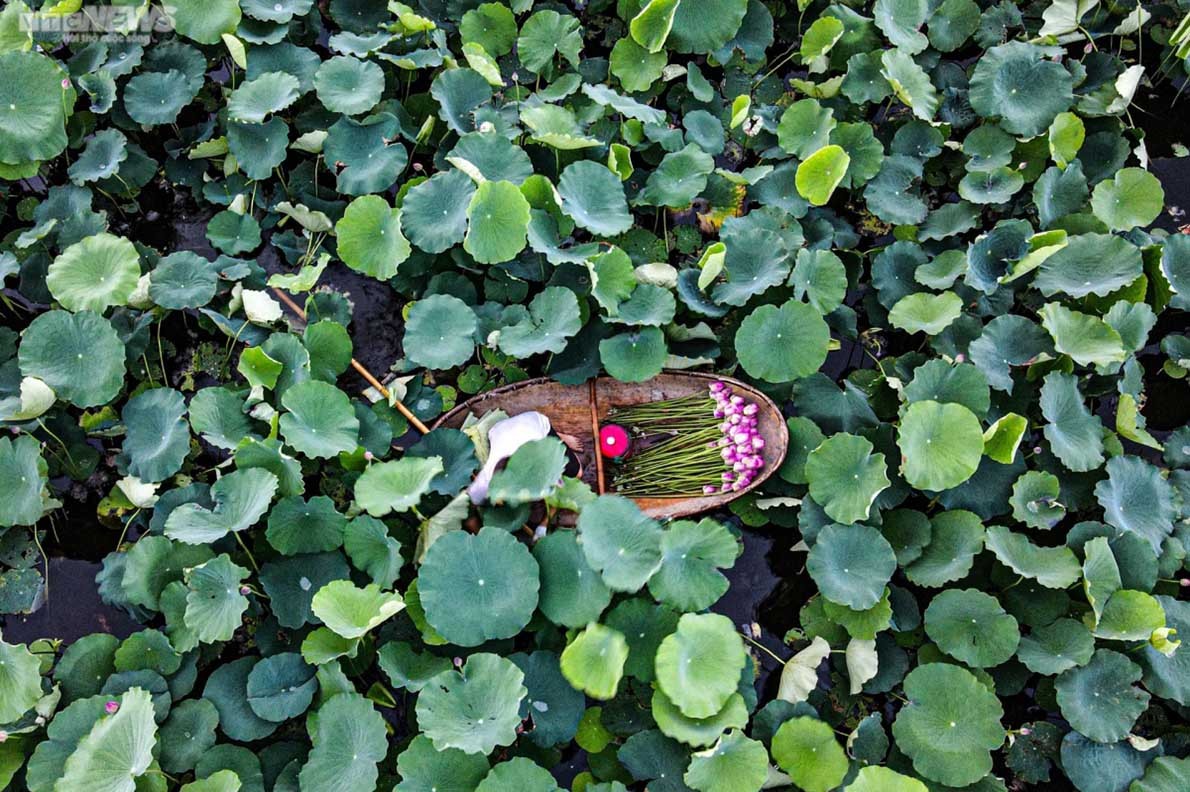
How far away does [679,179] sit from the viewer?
146 inches

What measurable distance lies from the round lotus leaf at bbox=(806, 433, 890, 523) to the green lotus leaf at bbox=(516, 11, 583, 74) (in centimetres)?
215

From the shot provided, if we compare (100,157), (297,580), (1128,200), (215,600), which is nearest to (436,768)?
(297,580)

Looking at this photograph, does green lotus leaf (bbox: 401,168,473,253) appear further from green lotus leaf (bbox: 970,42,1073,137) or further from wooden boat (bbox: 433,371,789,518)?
green lotus leaf (bbox: 970,42,1073,137)

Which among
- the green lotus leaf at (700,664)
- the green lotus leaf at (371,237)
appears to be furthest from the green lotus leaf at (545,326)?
the green lotus leaf at (700,664)

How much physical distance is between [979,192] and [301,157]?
3.02m

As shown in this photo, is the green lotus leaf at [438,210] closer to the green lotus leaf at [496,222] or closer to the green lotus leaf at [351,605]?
the green lotus leaf at [496,222]

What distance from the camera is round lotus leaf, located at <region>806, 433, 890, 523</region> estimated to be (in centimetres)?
311

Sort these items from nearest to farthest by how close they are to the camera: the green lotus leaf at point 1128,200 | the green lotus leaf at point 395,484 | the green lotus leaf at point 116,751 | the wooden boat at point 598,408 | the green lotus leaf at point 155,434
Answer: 1. the green lotus leaf at point 116,751
2. the green lotus leaf at point 395,484
3. the green lotus leaf at point 155,434
4. the wooden boat at point 598,408
5. the green lotus leaf at point 1128,200

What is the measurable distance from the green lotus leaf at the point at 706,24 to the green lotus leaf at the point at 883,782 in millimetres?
3074

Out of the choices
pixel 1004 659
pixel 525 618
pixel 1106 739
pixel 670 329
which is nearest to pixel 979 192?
pixel 670 329

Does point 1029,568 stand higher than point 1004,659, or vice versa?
point 1029,568

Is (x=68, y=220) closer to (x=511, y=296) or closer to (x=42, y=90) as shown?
(x=42, y=90)

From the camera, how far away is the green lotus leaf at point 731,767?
109 inches

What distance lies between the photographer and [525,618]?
2.92 meters
